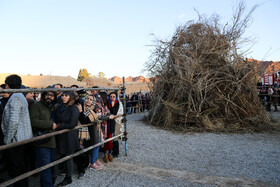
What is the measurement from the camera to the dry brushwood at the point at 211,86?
7211mm

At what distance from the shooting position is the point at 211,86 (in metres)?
7.34

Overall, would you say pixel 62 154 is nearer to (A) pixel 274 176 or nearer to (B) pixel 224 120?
(A) pixel 274 176

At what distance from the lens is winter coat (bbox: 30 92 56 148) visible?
8.70ft

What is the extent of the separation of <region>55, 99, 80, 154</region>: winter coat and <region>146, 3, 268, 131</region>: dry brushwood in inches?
196

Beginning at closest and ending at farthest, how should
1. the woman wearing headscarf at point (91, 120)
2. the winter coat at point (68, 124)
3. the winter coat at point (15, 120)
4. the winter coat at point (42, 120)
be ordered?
1. the winter coat at point (15, 120)
2. the winter coat at point (42, 120)
3. the winter coat at point (68, 124)
4. the woman wearing headscarf at point (91, 120)

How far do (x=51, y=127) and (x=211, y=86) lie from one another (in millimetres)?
6169

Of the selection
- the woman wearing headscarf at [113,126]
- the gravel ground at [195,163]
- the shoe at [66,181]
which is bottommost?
the gravel ground at [195,163]

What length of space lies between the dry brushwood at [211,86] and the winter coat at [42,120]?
543cm

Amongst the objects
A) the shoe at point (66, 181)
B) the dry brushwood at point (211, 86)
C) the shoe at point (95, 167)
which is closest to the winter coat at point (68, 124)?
the shoe at point (66, 181)

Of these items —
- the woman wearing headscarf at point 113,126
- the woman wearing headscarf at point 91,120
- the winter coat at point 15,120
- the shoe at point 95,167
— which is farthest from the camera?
the woman wearing headscarf at point 113,126

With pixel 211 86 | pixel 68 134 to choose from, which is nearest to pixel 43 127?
pixel 68 134

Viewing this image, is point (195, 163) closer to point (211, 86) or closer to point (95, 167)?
point (95, 167)

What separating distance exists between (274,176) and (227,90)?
178 inches

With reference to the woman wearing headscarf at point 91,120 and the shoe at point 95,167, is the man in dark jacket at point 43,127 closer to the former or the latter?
the woman wearing headscarf at point 91,120
